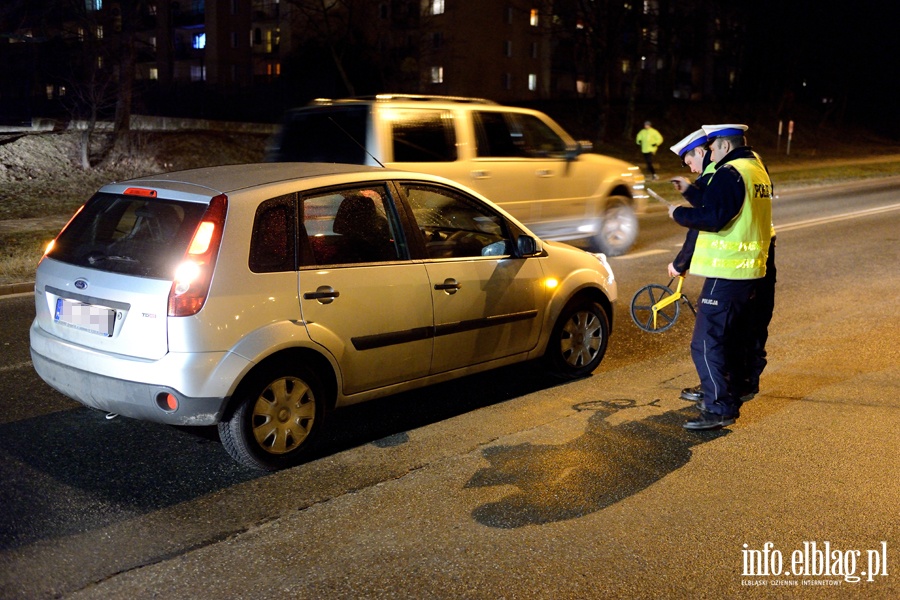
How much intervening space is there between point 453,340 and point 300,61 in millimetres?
43928

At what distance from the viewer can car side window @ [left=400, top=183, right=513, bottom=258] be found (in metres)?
6.05

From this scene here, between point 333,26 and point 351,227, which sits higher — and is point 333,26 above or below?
above

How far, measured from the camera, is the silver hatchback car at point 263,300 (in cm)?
484

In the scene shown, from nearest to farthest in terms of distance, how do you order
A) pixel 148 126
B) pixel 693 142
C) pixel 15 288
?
pixel 693 142
pixel 15 288
pixel 148 126

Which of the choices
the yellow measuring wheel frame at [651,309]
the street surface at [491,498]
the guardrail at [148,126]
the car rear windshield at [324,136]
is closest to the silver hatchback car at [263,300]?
the street surface at [491,498]

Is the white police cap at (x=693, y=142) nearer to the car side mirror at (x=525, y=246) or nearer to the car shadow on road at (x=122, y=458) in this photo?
the car side mirror at (x=525, y=246)

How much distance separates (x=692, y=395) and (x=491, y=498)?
7.24 feet

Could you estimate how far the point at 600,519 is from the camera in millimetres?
4508

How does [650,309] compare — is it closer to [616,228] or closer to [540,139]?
[540,139]

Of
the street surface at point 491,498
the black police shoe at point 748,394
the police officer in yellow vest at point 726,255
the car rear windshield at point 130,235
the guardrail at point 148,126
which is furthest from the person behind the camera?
the guardrail at point 148,126

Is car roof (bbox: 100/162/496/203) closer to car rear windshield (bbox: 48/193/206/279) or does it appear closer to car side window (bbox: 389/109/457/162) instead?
car rear windshield (bbox: 48/193/206/279)

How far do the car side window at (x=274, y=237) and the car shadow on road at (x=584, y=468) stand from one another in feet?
5.15

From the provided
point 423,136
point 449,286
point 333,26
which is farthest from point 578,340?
point 333,26

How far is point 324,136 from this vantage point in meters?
A: 9.91
